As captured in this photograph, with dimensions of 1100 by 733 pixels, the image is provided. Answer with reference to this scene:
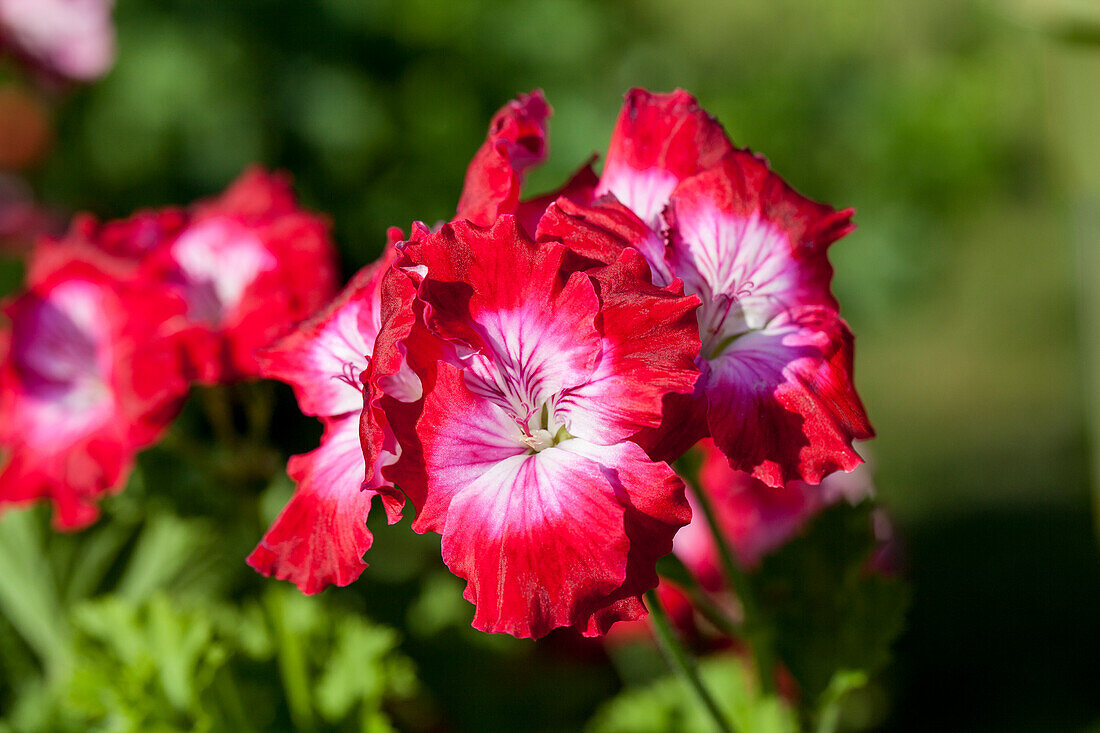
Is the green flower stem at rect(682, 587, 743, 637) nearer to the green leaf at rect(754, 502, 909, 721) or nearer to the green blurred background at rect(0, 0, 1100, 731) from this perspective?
the green leaf at rect(754, 502, 909, 721)

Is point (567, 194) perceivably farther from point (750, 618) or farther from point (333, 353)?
point (750, 618)

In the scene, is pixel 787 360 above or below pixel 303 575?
above

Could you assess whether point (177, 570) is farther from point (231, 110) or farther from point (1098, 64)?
point (231, 110)

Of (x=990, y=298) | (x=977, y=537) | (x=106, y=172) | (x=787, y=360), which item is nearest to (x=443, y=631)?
(x=787, y=360)

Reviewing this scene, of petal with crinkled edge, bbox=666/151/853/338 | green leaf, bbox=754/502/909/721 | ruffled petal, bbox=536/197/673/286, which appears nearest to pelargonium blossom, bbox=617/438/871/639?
green leaf, bbox=754/502/909/721

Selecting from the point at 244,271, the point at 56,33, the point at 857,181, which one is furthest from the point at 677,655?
the point at 857,181

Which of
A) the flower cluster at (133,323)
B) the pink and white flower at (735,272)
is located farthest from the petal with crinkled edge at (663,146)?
the flower cluster at (133,323)
